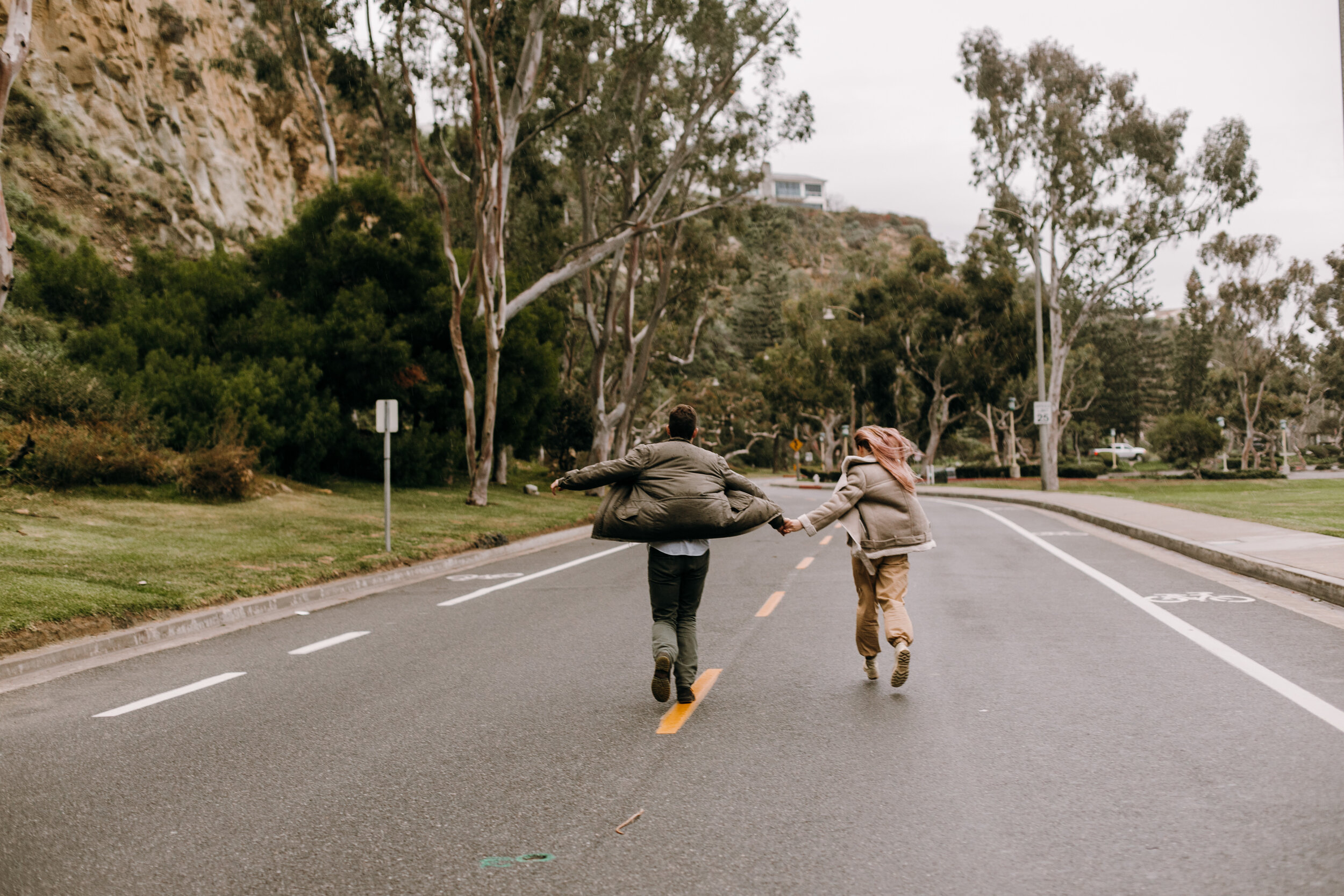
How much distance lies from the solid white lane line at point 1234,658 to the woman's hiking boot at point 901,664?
7.38 ft

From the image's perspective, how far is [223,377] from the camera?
25375mm

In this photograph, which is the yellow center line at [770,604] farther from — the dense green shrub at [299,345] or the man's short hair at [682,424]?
the dense green shrub at [299,345]

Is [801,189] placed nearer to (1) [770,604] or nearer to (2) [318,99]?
(2) [318,99]

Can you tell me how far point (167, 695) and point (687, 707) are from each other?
360cm

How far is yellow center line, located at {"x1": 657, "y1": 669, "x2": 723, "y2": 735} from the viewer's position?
6.11 meters

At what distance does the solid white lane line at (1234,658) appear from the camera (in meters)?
6.14

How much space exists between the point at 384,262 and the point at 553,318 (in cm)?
704

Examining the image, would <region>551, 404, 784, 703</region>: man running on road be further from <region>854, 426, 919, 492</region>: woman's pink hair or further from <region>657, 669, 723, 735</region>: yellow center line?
<region>854, 426, 919, 492</region>: woman's pink hair

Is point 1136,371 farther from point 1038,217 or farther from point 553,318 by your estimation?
point 553,318

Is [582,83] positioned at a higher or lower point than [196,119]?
lower

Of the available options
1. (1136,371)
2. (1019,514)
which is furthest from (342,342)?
(1136,371)

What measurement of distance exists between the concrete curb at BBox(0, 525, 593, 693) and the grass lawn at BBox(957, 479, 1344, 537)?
1345cm

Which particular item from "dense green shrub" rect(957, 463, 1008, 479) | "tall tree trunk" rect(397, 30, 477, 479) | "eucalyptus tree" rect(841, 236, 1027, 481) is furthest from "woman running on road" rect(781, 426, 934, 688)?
"dense green shrub" rect(957, 463, 1008, 479)

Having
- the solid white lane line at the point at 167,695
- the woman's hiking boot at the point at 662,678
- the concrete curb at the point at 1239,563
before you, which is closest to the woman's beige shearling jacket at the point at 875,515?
the woman's hiking boot at the point at 662,678
